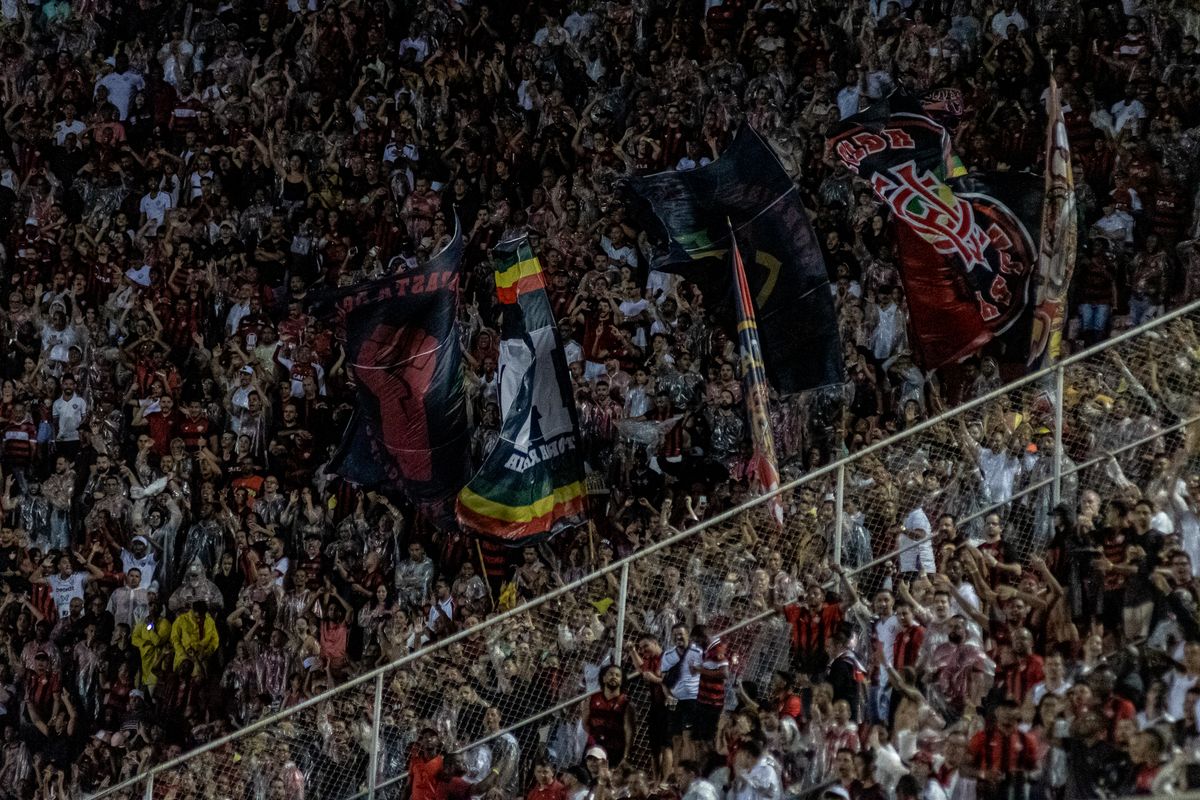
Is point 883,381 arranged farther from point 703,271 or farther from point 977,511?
point 977,511

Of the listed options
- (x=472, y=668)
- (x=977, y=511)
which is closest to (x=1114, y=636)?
(x=977, y=511)

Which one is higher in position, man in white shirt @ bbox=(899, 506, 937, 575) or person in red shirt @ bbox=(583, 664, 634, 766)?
man in white shirt @ bbox=(899, 506, 937, 575)

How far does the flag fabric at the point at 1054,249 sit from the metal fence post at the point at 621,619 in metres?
3.78

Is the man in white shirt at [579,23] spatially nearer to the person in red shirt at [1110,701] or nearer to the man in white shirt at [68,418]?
the man in white shirt at [68,418]

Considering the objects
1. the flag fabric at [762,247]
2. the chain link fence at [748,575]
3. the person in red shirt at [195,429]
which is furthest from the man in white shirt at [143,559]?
the flag fabric at [762,247]

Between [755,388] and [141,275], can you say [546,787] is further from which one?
[141,275]

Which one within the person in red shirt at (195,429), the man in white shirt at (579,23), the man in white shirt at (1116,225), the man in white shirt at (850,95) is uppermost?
the man in white shirt at (579,23)

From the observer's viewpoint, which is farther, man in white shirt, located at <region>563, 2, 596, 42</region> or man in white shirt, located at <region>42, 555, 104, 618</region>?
man in white shirt, located at <region>563, 2, 596, 42</region>

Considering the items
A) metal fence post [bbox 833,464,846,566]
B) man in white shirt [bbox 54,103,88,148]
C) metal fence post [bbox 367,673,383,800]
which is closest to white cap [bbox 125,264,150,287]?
man in white shirt [bbox 54,103,88,148]

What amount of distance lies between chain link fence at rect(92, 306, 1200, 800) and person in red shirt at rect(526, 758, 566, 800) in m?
0.65

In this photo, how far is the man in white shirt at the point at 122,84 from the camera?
31453mm

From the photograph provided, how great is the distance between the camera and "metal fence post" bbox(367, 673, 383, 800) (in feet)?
62.3

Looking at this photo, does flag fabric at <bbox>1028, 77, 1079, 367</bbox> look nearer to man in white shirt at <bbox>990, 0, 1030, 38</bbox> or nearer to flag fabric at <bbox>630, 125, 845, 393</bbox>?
flag fabric at <bbox>630, 125, 845, 393</bbox>

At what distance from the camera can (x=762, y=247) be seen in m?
21.2
